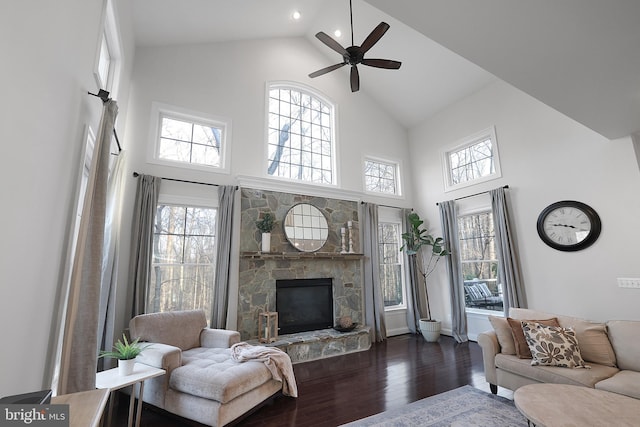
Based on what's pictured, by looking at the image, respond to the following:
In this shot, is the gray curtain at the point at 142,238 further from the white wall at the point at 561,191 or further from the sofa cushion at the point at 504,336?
the white wall at the point at 561,191

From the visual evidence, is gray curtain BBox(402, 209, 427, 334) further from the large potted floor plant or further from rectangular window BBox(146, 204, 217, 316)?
rectangular window BBox(146, 204, 217, 316)

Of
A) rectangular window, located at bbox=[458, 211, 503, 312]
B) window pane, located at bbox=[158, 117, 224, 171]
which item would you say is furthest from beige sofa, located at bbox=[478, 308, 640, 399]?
→ window pane, located at bbox=[158, 117, 224, 171]

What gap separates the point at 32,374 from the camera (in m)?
1.67

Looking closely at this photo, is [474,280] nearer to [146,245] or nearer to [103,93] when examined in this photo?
[146,245]

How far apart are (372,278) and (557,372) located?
320 centimetres

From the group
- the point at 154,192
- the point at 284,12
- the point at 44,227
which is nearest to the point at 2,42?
Result: the point at 44,227

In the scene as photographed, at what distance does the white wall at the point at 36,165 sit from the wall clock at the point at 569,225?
19.3 feet

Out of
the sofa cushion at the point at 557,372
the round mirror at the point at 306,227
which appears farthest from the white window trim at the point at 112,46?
the sofa cushion at the point at 557,372

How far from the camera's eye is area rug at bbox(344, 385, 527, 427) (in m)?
2.58

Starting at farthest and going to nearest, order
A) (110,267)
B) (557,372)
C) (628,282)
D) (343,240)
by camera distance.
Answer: (343,240) < (628,282) < (110,267) < (557,372)

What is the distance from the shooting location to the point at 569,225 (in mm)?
4312

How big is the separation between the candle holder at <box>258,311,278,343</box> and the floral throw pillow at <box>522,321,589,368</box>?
318 cm

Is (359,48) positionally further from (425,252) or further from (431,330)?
Answer: (431,330)

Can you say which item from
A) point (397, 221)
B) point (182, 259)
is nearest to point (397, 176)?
point (397, 221)
